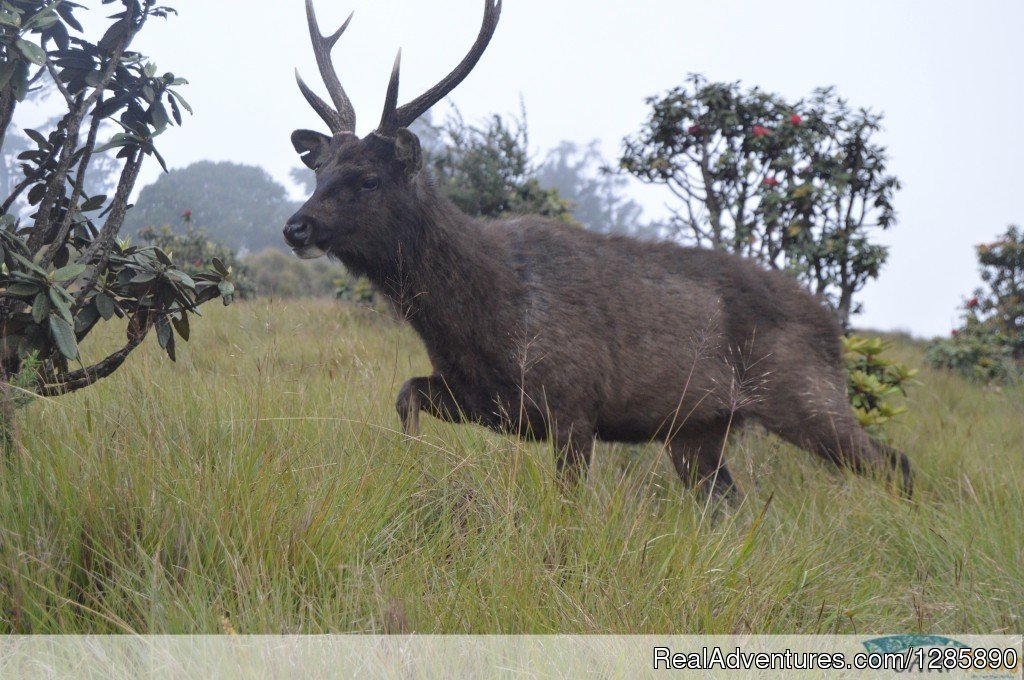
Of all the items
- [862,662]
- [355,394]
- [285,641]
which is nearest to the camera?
[285,641]

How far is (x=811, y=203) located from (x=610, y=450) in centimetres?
424

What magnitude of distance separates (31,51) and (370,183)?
4.95 ft

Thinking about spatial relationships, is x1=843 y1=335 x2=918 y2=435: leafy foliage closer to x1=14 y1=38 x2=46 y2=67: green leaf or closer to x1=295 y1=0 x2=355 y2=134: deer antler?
x1=295 y1=0 x2=355 y2=134: deer antler

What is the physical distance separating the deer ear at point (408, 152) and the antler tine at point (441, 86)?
0.53 feet

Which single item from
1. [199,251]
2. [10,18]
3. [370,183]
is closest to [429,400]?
[370,183]

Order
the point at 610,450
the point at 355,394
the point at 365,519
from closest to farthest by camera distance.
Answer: the point at 365,519 → the point at 355,394 → the point at 610,450

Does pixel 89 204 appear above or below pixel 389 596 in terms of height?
above

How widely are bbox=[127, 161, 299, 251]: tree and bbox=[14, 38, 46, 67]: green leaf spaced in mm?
6363

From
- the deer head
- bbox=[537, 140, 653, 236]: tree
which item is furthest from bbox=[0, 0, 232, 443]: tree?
bbox=[537, 140, 653, 236]: tree

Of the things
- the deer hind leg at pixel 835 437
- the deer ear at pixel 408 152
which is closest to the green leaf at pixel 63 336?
the deer ear at pixel 408 152

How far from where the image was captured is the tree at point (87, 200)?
3.53 meters

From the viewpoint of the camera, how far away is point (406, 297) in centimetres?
424

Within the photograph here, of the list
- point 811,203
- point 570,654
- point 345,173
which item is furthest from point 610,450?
point 811,203

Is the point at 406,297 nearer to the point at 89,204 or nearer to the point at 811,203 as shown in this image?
the point at 89,204
